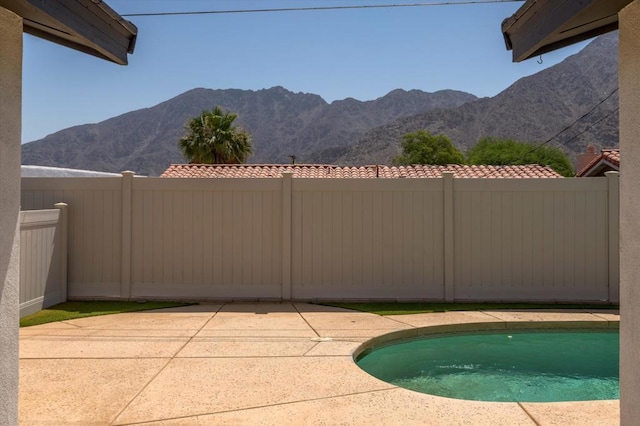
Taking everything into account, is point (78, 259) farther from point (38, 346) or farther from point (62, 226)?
point (38, 346)

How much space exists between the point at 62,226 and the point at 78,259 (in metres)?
0.70

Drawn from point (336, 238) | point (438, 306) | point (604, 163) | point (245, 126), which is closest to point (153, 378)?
point (336, 238)

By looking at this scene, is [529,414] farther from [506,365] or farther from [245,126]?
[245,126]

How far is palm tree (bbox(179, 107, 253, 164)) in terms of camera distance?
31828mm

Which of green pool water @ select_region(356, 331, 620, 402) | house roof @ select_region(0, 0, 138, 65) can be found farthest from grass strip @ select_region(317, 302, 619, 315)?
house roof @ select_region(0, 0, 138, 65)

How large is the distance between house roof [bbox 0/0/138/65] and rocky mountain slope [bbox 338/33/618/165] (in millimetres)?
76509

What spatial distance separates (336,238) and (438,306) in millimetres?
2187

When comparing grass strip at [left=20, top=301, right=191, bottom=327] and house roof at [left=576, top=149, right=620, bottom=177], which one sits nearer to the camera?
grass strip at [left=20, top=301, right=191, bottom=327]

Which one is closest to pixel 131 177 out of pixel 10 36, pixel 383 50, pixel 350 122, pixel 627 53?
pixel 10 36

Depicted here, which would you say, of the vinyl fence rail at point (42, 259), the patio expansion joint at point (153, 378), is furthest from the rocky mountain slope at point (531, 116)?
the patio expansion joint at point (153, 378)

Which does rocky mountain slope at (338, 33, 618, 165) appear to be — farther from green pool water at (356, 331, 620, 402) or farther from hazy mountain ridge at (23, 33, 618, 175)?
green pool water at (356, 331, 620, 402)

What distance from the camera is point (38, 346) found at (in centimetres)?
669

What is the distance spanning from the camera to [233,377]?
215 inches

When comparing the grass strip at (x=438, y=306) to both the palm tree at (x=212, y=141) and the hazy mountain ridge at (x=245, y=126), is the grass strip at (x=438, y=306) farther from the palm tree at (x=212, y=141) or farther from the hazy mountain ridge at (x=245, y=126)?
the hazy mountain ridge at (x=245, y=126)
